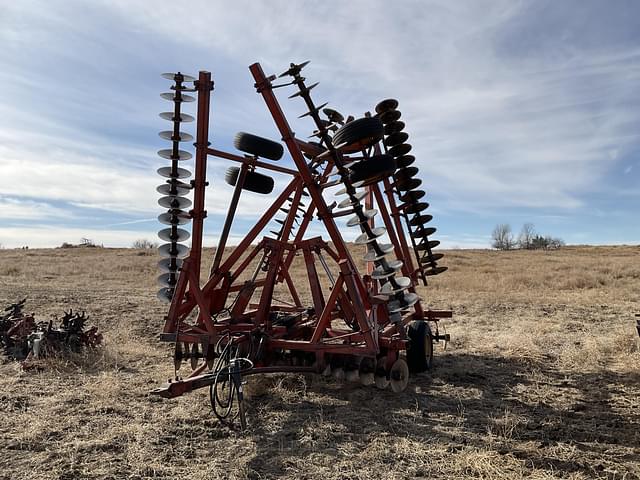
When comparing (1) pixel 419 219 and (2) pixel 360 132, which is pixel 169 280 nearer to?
(2) pixel 360 132

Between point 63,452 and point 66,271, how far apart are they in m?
21.7

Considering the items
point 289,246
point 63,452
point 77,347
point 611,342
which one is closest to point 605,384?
point 611,342

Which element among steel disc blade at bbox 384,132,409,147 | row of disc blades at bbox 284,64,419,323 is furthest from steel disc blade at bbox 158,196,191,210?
steel disc blade at bbox 384,132,409,147

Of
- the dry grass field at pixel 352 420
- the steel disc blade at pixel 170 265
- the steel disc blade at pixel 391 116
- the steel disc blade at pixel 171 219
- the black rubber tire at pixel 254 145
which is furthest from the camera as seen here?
the steel disc blade at pixel 391 116

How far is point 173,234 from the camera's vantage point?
5.75 m

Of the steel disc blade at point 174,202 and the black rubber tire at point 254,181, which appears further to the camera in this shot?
the black rubber tire at point 254,181

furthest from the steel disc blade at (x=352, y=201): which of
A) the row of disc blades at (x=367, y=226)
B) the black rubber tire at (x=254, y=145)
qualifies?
the black rubber tire at (x=254, y=145)

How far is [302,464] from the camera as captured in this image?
12.1ft

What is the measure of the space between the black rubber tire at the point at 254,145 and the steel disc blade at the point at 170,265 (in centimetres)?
167

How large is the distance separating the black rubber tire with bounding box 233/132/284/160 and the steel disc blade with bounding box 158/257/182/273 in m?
1.67

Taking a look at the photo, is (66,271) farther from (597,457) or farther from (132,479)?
(597,457)

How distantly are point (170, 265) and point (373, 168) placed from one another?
2667mm

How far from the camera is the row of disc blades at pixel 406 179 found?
7.01 metres

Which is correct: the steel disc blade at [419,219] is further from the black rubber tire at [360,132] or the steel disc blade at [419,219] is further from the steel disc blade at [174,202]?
the steel disc blade at [174,202]
